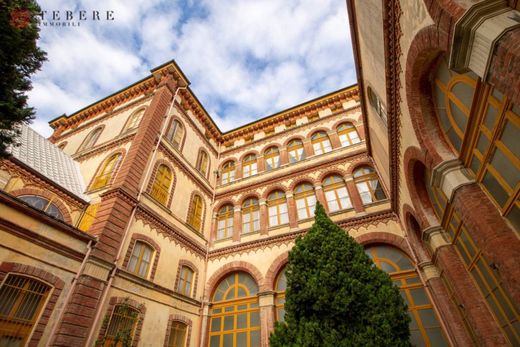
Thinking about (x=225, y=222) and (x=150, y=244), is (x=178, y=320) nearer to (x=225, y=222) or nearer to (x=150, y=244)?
(x=150, y=244)

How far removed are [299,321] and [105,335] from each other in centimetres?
589

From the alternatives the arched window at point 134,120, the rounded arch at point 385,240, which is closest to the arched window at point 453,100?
the rounded arch at point 385,240

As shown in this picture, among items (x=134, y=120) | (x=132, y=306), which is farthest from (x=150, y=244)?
(x=134, y=120)

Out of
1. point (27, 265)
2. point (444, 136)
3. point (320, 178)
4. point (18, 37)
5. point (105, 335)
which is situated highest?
point (320, 178)

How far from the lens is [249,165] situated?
1805 centimetres

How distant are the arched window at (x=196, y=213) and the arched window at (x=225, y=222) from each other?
4.34ft

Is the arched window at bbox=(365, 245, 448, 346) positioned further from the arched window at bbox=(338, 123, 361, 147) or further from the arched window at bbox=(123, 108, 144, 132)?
the arched window at bbox=(123, 108, 144, 132)

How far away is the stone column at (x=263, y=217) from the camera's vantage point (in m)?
14.0

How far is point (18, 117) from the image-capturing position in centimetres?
520

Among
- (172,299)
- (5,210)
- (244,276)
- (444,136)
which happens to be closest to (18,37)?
(5,210)

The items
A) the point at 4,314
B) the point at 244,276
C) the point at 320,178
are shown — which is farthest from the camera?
the point at 320,178

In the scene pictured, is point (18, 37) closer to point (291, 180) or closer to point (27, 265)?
point (27, 265)

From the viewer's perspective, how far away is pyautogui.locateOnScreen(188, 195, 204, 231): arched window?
45.9ft

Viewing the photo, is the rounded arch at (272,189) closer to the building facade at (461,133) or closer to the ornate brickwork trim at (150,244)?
the ornate brickwork trim at (150,244)
